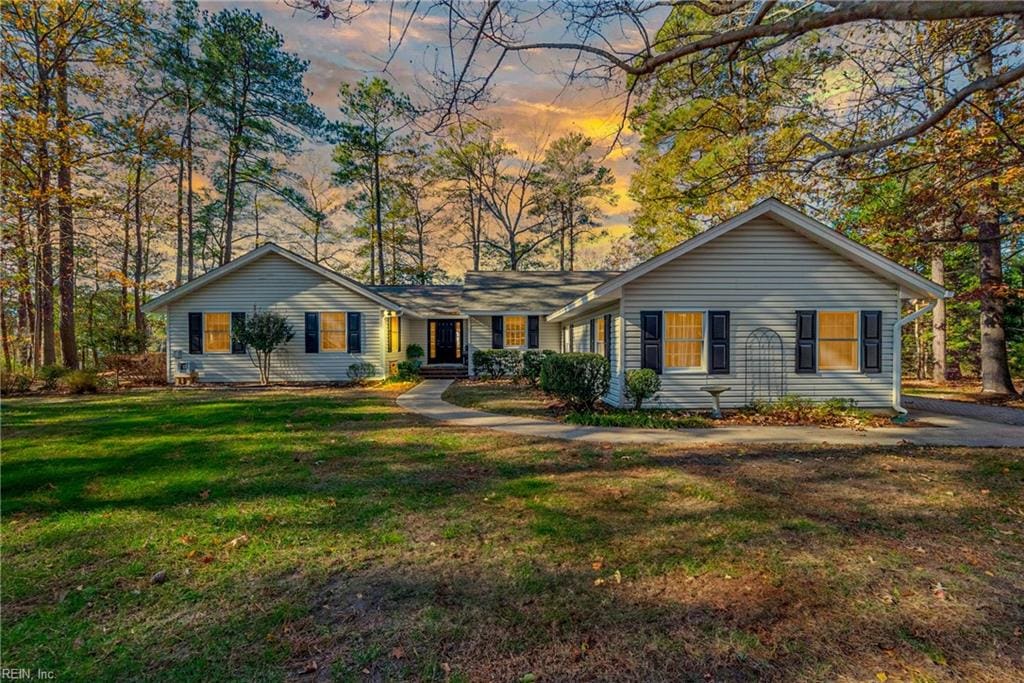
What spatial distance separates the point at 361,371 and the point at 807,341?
1380cm

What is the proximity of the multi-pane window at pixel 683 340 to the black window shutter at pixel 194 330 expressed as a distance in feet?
51.6

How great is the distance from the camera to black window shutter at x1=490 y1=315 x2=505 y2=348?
63.0ft

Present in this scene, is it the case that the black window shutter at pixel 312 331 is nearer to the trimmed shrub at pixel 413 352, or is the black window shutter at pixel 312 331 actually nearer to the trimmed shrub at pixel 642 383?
the trimmed shrub at pixel 413 352

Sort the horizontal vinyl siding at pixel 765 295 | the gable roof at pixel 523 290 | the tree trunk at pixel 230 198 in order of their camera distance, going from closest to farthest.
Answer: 1. the horizontal vinyl siding at pixel 765 295
2. the gable roof at pixel 523 290
3. the tree trunk at pixel 230 198

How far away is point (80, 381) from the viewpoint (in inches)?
535

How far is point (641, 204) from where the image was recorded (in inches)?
927

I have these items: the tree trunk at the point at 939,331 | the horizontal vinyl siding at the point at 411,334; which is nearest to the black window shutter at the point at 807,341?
the tree trunk at the point at 939,331

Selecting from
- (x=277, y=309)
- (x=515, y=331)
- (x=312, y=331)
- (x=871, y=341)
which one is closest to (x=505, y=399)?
(x=515, y=331)

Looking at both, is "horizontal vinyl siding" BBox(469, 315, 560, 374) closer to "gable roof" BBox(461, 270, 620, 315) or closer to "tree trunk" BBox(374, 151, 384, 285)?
"gable roof" BBox(461, 270, 620, 315)

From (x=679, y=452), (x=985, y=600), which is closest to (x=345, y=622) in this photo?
(x=985, y=600)

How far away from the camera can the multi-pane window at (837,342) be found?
10547 millimetres

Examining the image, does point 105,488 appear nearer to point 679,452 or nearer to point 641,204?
point 679,452

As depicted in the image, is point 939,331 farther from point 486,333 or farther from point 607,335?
point 486,333

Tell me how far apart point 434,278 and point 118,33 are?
20364mm
